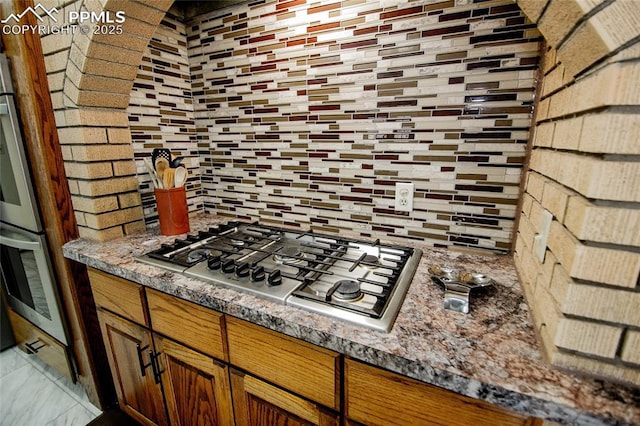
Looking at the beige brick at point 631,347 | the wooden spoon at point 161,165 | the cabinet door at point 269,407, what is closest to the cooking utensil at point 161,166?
the wooden spoon at point 161,165

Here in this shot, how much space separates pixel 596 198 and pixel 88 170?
1665 mm

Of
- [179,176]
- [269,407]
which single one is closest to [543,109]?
[269,407]

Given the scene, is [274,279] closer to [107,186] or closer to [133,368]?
[133,368]

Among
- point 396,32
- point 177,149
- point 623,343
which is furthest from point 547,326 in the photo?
point 177,149

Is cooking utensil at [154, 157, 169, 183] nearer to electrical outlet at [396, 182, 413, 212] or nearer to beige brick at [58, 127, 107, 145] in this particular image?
beige brick at [58, 127, 107, 145]

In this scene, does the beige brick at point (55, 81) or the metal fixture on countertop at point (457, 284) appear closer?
the metal fixture on countertop at point (457, 284)

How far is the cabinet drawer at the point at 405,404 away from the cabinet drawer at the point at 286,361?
0.05m

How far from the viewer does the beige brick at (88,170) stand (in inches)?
48.3

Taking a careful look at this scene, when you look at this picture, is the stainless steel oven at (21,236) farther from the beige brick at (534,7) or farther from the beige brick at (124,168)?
the beige brick at (534,7)

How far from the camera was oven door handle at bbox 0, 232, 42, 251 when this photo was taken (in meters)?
1.35

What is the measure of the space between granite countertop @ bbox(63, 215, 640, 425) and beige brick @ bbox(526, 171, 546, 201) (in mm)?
281

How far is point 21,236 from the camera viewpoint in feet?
4.67

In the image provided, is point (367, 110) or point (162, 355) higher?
point (367, 110)

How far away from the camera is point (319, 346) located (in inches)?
27.9
